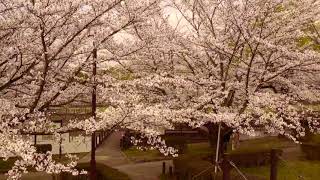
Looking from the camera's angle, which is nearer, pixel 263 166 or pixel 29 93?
pixel 29 93

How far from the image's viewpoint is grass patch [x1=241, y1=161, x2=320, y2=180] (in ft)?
50.5

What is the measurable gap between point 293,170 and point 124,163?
7.55 meters

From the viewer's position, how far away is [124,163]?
19.2m

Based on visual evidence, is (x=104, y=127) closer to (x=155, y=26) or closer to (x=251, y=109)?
(x=251, y=109)

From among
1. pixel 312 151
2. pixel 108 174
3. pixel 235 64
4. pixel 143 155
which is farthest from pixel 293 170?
pixel 108 174

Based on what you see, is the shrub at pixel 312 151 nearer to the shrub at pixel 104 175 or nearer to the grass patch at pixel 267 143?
the grass patch at pixel 267 143

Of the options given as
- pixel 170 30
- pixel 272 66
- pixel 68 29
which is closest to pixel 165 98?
pixel 170 30

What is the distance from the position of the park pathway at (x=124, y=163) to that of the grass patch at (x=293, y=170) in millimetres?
3787

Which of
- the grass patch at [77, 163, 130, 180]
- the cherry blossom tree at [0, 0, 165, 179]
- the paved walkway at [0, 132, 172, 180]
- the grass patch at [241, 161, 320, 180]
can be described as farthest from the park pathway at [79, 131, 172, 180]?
the cherry blossom tree at [0, 0, 165, 179]

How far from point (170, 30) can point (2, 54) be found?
6.82m

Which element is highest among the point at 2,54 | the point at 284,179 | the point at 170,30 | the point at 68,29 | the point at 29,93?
the point at 170,30

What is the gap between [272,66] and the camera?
15.1 m

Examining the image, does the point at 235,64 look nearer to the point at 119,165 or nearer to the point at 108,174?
the point at 108,174

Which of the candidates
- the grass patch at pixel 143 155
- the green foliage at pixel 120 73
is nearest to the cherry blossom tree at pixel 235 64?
the green foliage at pixel 120 73
